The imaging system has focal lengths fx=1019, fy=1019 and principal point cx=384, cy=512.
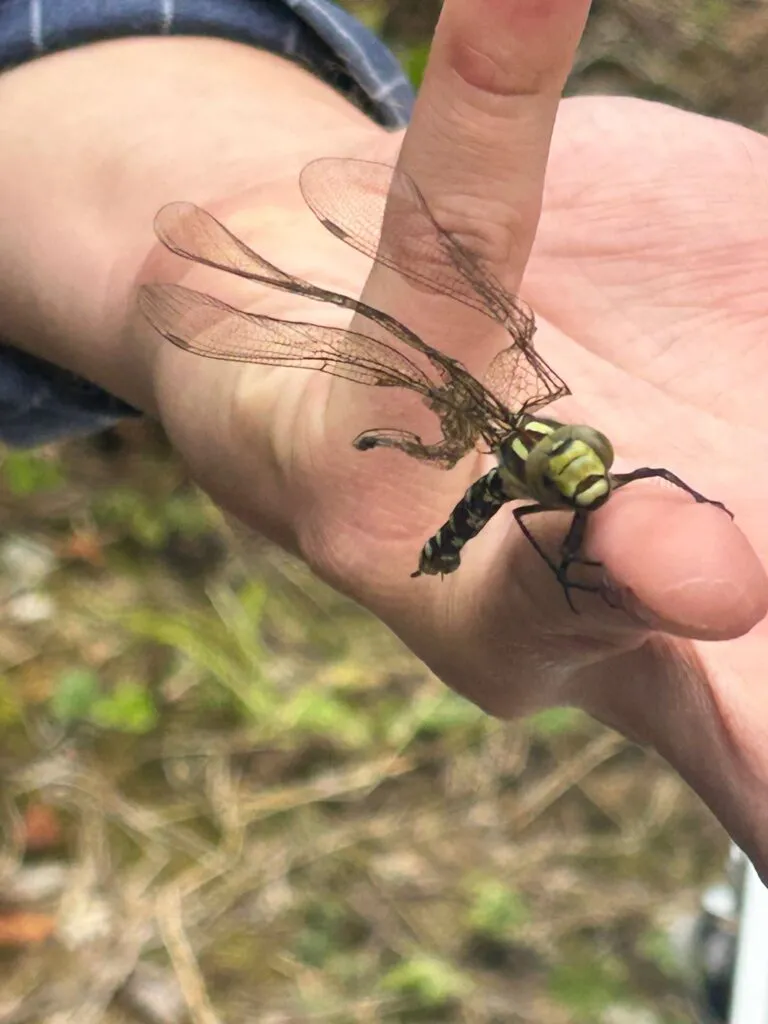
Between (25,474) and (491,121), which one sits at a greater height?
(491,121)

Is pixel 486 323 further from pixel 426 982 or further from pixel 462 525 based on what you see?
pixel 426 982

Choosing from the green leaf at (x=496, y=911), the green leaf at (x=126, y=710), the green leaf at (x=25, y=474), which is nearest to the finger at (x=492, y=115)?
the green leaf at (x=496, y=911)

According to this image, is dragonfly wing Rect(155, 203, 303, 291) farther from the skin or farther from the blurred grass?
the blurred grass

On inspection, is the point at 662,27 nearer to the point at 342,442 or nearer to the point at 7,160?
the point at 7,160

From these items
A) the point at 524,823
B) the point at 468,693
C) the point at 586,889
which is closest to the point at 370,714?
the point at 524,823

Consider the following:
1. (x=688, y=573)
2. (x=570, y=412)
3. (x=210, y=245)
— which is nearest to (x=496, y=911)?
(x=570, y=412)

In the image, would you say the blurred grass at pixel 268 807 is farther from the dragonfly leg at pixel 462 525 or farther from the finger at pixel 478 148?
the finger at pixel 478 148

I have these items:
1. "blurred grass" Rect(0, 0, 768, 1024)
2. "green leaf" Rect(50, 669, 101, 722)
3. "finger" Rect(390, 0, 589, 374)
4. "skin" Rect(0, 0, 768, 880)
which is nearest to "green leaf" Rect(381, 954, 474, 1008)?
"blurred grass" Rect(0, 0, 768, 1024)
